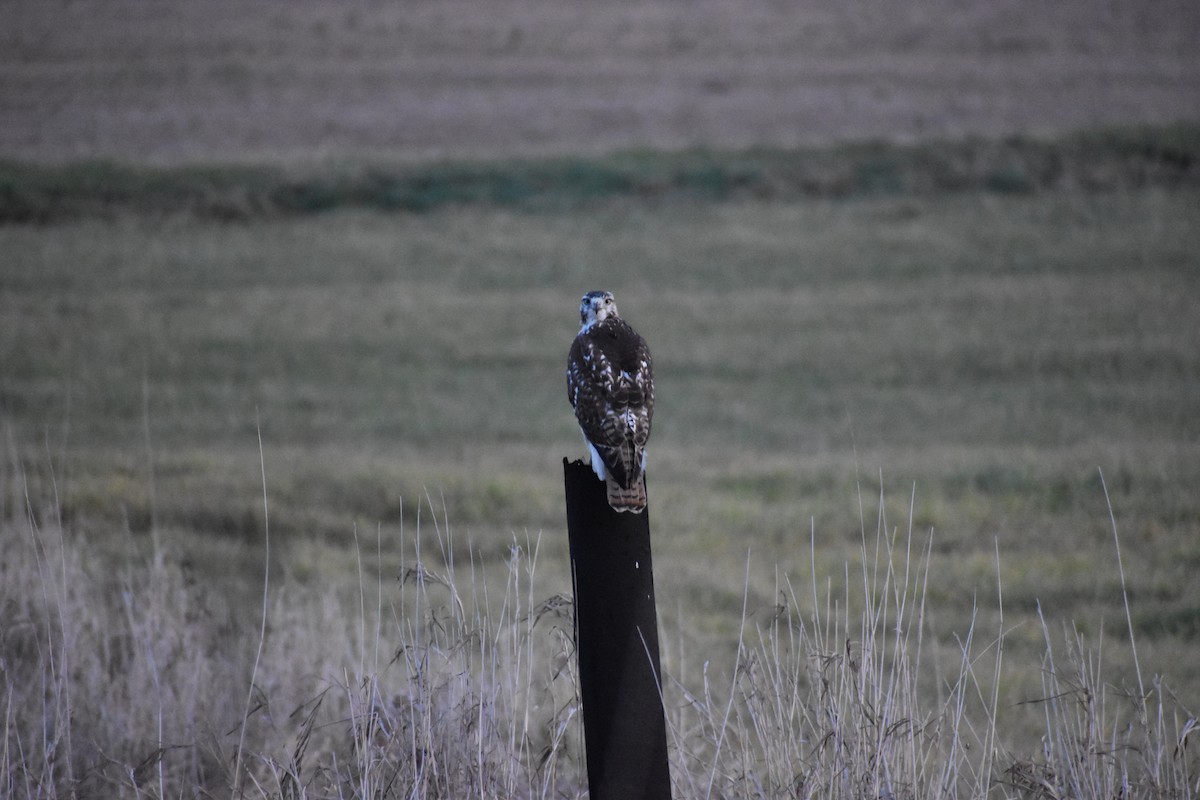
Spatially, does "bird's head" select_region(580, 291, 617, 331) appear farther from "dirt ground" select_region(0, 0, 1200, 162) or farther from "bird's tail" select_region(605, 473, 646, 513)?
"dirt ground" select_region(0, 0, 1200, 162)

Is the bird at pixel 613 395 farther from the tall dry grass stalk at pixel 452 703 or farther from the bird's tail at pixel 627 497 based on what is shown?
the tall dry grass stalk at pixel 452 703

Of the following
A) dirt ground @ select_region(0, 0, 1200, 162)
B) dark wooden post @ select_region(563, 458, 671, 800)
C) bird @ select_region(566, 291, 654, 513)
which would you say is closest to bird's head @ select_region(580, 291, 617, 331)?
bird @ select_region(566, 291, 654, 513)

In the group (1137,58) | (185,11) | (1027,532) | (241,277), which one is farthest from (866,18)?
(1027,532)

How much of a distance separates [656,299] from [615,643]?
17379mm

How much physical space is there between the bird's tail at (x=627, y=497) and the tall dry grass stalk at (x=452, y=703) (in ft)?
2.38

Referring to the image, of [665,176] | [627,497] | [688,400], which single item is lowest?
[688,400]

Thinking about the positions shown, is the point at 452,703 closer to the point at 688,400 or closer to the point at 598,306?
the point at 598,306

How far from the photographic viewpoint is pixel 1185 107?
29672mm

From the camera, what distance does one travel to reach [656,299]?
20.6 metres

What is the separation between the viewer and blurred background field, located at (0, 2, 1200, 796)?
31.9ft

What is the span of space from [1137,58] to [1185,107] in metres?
3.25

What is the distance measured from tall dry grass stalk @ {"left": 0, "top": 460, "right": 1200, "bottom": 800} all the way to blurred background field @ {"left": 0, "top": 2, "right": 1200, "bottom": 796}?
0.20 metres

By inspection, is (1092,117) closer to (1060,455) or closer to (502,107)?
(502,107)

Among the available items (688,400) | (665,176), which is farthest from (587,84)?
(688,400)
